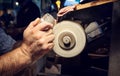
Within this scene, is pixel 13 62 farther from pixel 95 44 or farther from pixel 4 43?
pixel 95 44

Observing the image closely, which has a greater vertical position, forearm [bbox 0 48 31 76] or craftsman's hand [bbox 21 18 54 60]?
craftsman's hand [bbox 21 18 54 60]

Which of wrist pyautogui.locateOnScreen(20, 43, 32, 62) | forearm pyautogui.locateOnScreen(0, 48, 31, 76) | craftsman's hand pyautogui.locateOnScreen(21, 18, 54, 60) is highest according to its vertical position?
craftsman's hand pyautogui.locateOnScreen(21, 18, 54, 60)

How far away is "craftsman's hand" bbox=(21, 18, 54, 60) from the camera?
1.14 meters

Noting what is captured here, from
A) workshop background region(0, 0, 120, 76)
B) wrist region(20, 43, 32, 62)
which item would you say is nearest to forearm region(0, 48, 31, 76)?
wrist region(20, 43, 32, 62)

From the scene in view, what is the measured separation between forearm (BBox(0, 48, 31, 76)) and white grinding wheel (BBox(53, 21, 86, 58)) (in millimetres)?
468

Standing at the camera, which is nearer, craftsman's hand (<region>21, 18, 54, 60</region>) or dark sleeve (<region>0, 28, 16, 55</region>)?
craftsman's hand (<region>21, 18, 54, 60</region>)

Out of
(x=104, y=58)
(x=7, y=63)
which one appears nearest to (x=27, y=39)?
(x=7, y=63)

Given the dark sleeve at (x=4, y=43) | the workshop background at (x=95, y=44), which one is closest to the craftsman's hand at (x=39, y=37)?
the dark sleeve at (x=4, y=43)

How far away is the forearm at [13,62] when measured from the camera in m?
1.24

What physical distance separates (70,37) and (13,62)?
0.54 metres

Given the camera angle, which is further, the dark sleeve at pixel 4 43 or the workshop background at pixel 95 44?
the workshop background at pixel 95 44

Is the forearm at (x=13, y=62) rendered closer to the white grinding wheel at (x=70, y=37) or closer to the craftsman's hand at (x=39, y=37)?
the craftsman's hand at (x=39, y=37)

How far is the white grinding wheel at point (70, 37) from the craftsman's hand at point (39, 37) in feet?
1.60

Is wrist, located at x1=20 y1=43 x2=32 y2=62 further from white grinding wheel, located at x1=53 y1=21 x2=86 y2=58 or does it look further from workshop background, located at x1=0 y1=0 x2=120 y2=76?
workshop background, located at x1=0 y1=0 x2=120 y2=76
